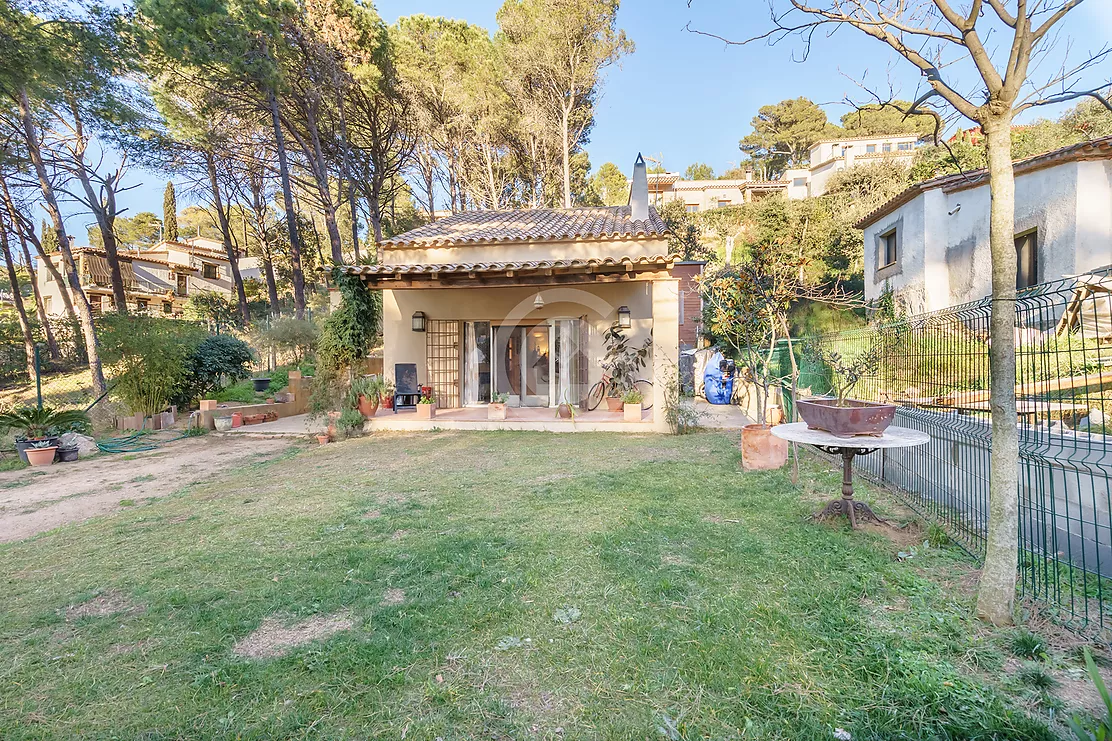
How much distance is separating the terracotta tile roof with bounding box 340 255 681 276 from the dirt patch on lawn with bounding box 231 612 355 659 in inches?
254

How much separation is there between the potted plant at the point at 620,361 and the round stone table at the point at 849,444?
20.2ft

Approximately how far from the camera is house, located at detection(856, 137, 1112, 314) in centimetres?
891

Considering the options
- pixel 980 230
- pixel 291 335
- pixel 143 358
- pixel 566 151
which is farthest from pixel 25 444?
pixel 980 230

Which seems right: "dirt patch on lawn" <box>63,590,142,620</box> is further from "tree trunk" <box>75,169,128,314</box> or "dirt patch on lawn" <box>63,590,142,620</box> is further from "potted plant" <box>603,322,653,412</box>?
"tree trunk" <box>75,169,128,314</box>

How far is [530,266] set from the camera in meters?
8.16

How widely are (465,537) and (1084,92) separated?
4050 millimetres

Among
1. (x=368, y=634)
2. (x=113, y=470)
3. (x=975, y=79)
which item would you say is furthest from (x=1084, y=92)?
(x=113, y=470)

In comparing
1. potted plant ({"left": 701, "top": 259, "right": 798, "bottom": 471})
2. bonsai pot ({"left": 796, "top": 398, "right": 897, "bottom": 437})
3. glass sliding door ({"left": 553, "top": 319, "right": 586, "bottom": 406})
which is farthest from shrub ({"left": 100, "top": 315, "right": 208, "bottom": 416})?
bonsai pot ({"left": 796, "top": 398, "right": 897, "bottom": 437})

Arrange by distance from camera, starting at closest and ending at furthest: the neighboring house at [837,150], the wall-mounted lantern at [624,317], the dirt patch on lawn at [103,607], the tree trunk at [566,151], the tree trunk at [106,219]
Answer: the dirt patch on lawn at [103,607] → the wall-mounted lantern at [624,317] → the tree trunk at [106,219] → the tree trunk at [566,151] → the neighboring house at [837,150]

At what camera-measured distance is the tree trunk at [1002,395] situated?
2.12 m

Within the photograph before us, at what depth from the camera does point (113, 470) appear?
6.43 m

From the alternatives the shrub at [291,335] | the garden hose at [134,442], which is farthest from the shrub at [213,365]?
the garden hose at [134,442]

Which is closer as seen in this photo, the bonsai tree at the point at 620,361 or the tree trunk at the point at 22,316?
the bonsai tree at the point at 620,361

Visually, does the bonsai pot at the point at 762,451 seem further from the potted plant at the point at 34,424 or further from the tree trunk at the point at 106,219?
the tree trunk at the point at 106,219
